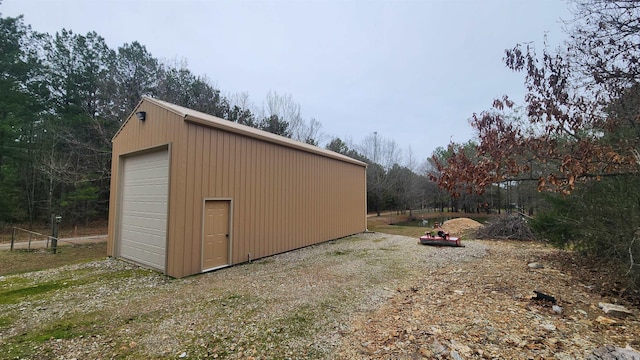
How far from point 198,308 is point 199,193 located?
260 cm

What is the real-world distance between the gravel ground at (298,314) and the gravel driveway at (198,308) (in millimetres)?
20

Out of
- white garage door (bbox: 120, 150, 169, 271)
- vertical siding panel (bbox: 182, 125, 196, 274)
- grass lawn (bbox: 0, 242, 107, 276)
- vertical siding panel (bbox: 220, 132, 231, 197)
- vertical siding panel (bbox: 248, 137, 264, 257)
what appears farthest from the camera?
grass lawn (bbox: 0, 242, 107, 276)

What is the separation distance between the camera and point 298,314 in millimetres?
3537

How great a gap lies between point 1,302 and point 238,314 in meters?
4.21

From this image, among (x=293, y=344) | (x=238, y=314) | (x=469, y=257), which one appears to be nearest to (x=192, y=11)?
(x=238, y=314)

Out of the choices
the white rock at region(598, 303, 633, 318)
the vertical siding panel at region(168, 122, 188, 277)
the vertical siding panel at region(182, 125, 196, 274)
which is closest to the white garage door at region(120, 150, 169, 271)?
the vertical siding panel at region(168, 122, 188, 277)

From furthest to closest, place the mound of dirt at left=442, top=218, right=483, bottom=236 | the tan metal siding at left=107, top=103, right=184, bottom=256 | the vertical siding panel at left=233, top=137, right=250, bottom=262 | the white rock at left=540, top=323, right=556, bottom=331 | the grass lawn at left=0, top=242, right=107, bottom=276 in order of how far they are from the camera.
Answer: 1. the mound of dirt at left=442, top=218, right=483, bottom=236
2. the grass lawn at left=0, top=242, right=107, bottom=276
3. the vertical siding panel at left=233, top=137, right=250, bottom=262
4. the tan metal siding at left=107, top=103, right=184, bottom=256
5. the white rock at left=540, top=323, right=556, bottom=331

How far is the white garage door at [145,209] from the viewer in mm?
5824

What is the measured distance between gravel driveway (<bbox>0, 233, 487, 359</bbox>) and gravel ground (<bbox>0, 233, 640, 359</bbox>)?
0.02 metres

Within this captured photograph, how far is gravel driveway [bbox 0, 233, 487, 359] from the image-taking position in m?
2.81

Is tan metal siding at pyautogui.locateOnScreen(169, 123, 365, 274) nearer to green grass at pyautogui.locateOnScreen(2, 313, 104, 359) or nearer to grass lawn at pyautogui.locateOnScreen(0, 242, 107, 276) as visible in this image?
green grass at pyautogui.locateOnScreen(2, 313, 104, 359)

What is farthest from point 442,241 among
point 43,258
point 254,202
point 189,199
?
point 43,258

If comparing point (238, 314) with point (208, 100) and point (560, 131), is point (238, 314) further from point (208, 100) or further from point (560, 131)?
point (208, 100)

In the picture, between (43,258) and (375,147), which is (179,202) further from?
(375,147)
